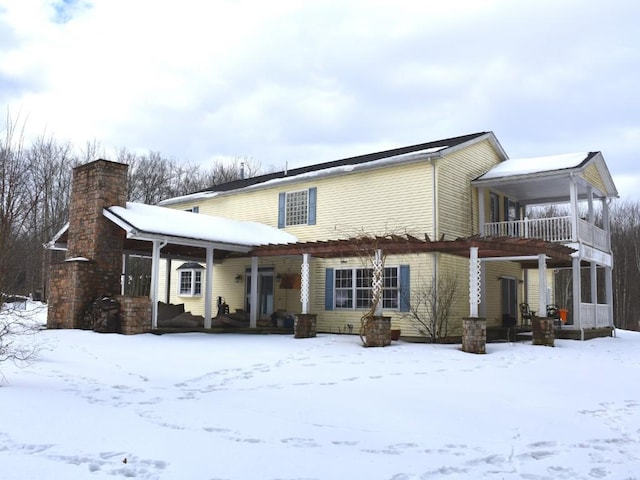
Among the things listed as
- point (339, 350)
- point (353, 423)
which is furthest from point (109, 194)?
point (353, 423)

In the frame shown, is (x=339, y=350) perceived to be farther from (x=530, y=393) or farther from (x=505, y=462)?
(x=505, y=462)

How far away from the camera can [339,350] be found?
40.7 ft

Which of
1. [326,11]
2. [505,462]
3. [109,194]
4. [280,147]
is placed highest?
[280,147]

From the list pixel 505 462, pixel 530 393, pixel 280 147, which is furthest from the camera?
pixel 280 147

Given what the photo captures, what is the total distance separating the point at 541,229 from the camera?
16.9m

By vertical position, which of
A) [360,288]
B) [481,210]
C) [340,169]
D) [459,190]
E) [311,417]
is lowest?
[311,417]

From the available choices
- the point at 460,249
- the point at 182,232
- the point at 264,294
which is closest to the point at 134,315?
the point at 182,232

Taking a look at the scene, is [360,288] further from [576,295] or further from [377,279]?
[576,295]

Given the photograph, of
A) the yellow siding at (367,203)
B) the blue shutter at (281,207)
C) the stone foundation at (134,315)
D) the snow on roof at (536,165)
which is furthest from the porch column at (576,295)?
the stone foundation at (134,315)

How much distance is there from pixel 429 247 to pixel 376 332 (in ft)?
7.72

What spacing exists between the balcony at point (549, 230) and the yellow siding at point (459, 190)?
2.48 ft

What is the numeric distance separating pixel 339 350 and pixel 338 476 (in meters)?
7.92

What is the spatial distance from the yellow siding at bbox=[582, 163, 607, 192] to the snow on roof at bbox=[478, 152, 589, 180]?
612 mm

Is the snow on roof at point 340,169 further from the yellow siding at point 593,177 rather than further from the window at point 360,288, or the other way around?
the yellow siding at point 593,177
